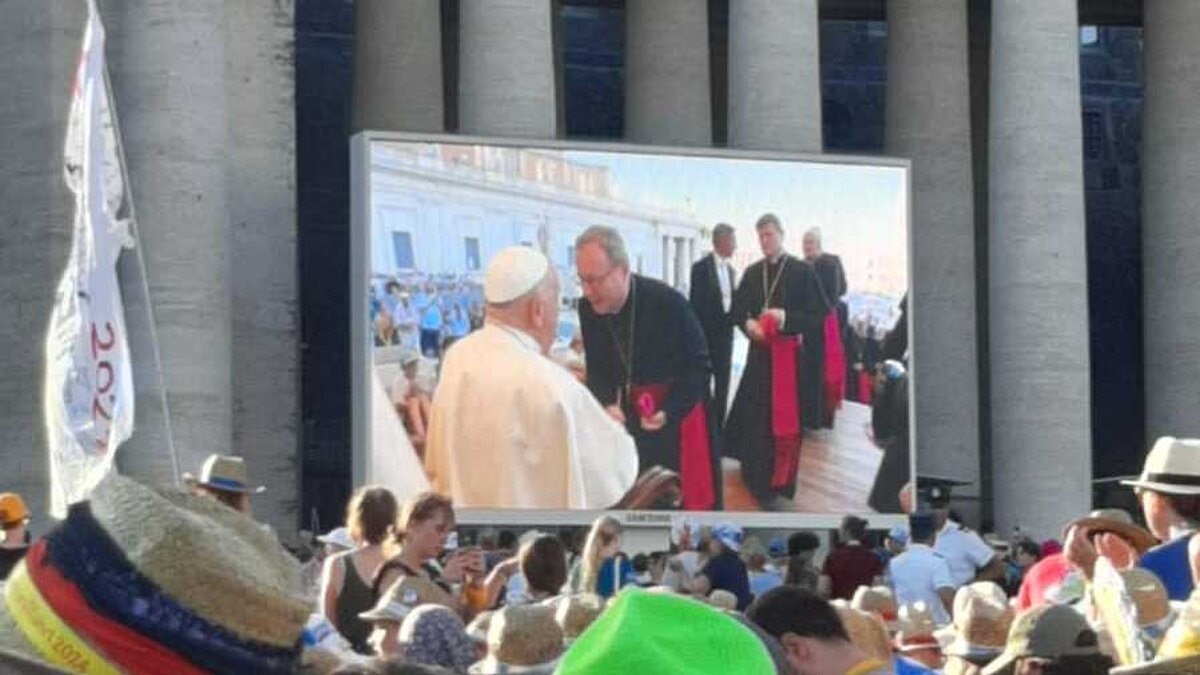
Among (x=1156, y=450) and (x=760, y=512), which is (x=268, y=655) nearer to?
(x=1156, y=450)

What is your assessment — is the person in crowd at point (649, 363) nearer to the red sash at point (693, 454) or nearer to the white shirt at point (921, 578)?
the red sash at point (693, 454)

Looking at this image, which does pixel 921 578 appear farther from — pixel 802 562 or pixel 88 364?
pixel 88 364

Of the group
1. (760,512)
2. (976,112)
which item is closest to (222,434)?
(760,512)

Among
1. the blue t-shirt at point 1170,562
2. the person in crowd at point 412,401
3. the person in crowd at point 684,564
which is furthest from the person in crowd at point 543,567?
the person in crowd at point 412,401

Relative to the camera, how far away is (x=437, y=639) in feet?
40.8

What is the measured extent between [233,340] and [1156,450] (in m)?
42.1

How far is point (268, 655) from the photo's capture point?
641cm

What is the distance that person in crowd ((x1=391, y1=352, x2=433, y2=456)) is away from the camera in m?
51.0

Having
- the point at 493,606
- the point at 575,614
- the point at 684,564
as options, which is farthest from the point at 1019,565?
the point at 575,614

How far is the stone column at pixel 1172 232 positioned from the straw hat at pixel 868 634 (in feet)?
172

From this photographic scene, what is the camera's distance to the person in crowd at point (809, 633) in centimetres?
918

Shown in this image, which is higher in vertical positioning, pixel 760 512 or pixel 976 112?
pixel 976 112

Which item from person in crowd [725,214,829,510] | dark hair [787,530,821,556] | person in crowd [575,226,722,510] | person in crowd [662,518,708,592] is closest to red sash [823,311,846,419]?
person in crowd [725,214,829,510]

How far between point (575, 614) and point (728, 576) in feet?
54.9
